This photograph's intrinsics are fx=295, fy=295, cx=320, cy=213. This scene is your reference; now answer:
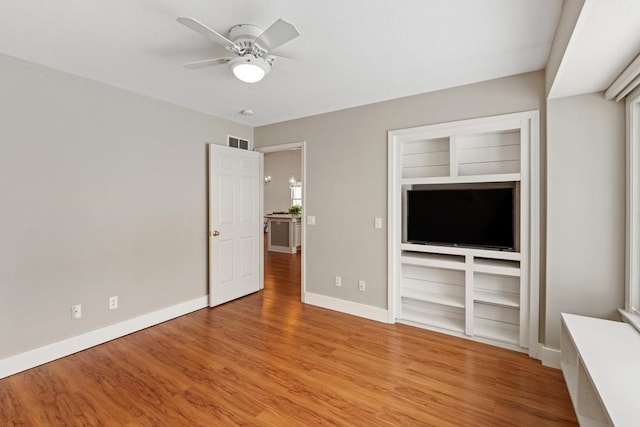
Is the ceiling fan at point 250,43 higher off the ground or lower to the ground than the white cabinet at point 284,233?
higher

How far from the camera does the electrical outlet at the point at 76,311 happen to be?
8.79 feet

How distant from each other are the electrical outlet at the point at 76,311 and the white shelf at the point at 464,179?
341cm

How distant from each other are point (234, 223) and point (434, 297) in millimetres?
2713

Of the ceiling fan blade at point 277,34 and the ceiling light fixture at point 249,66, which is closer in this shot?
the ceiling fan blade at point 277,34

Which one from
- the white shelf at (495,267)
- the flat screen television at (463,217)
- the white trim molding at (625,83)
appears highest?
the white trim molding at (625,83)

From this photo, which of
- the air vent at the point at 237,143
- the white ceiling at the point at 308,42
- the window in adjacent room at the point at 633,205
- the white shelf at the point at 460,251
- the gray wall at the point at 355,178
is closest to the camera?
the white ceiling at the point at 308,42

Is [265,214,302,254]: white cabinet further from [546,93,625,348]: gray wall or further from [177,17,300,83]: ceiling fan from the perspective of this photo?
[546,93,625,348]: gray wall

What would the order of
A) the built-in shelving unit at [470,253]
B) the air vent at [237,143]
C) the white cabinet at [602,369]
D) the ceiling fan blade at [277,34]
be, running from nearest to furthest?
the white cabinet at [602,369] → the ceiling fan blade at [277,34] → the built-in shelving unit at [470,253] → the air vent at [237,143]

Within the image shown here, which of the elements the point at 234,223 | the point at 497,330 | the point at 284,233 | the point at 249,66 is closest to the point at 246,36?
the point at 249,66

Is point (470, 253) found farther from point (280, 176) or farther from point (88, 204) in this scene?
point (280, 176)

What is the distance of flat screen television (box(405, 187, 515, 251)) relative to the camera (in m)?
2.78

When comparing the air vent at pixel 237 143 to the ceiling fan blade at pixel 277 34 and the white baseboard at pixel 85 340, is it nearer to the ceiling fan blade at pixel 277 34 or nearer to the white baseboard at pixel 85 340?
the white baseboard at pixel 85 340

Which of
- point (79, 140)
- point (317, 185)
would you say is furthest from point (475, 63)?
point (79, 140)


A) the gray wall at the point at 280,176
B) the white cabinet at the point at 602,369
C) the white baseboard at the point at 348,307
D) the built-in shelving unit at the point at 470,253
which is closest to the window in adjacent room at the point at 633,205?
the white cabinet at the point at 602,369
